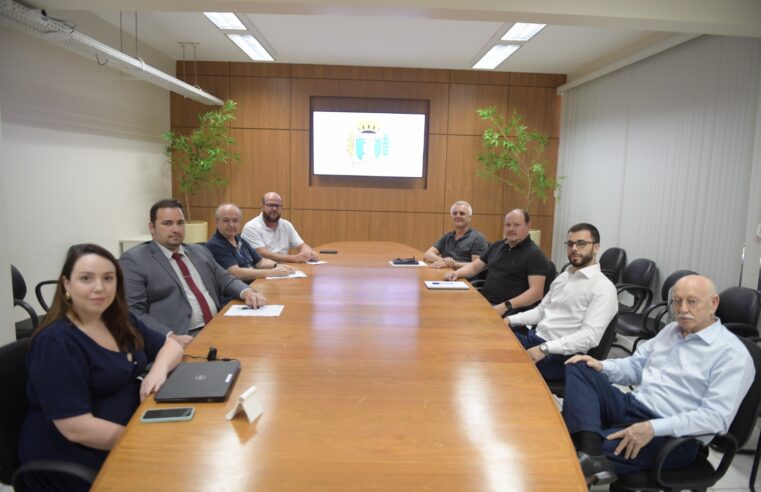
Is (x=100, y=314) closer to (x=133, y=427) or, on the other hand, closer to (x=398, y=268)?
(x=133, y=427)

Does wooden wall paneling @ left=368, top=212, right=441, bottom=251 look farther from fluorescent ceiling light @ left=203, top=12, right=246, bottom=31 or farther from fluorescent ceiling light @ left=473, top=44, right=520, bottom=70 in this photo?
fluorescent ceiling light @ left=203, top=12, right=246, bottom=31

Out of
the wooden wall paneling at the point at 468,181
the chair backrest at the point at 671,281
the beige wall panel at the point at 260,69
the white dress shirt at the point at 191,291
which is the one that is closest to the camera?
the white dress shirt at the point at 191,291

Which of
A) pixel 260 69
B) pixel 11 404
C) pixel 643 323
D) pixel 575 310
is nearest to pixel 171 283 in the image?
pixel 11 404

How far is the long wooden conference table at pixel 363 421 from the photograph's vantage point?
1183 mm

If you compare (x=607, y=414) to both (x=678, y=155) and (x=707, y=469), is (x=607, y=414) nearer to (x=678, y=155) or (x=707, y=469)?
(x=707, y=469)

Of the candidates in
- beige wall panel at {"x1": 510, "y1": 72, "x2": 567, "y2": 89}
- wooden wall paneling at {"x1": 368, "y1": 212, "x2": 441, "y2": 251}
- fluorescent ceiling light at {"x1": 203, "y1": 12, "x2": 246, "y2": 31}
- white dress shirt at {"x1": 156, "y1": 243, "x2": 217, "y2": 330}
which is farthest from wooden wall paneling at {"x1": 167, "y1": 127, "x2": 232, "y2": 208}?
white dress shirt at {"x1": 156, "y1": 243, "x2": 217, "y2": 330}

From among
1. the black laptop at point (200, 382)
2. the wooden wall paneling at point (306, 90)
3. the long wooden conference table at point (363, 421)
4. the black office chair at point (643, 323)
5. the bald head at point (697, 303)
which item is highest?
the wooden wall paneling at point (306, 90)

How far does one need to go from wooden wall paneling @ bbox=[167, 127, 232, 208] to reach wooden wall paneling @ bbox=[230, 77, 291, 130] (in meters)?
0.71

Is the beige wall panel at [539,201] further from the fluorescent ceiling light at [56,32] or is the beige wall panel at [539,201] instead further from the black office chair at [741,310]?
the fluorescent ceiling light at [56,32]

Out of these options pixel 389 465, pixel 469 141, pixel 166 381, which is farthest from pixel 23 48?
pixel 469 141

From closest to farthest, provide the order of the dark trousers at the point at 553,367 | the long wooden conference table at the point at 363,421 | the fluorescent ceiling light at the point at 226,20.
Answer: the long wooden conference table at the point at 363,421
the dark trousers at the point at 553,367
the fluorescent ceiling light at the point at 226,20

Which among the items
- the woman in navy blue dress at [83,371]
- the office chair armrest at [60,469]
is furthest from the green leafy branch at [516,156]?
the office chair armrest at [60,469]

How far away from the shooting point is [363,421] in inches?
56.7

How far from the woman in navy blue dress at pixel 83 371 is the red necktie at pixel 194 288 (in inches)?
41.7
